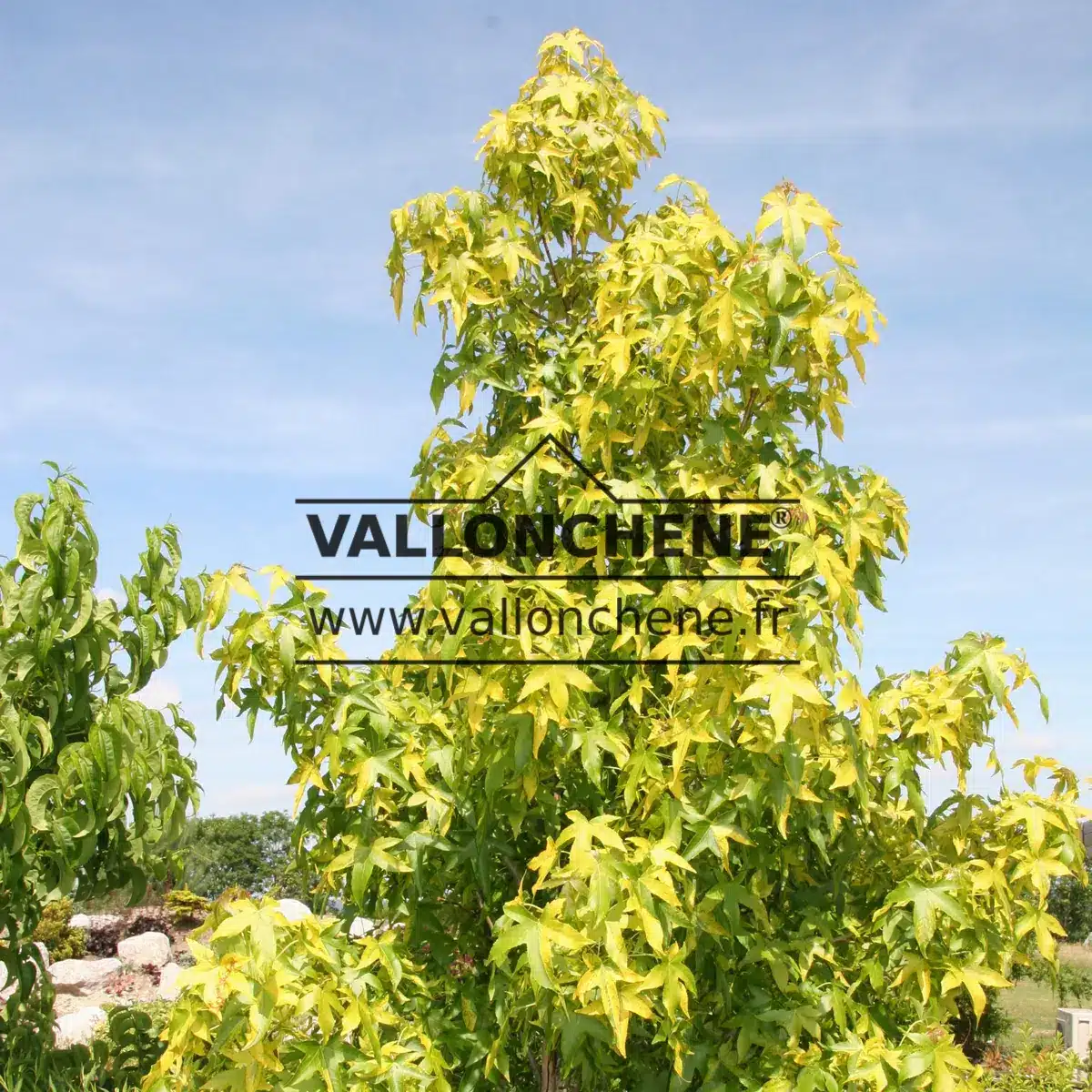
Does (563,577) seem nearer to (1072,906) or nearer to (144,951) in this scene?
(144,951)

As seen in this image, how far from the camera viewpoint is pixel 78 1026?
31.1 ft

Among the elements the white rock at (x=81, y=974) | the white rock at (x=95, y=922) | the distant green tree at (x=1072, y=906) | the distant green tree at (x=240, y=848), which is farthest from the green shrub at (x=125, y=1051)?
the distant green tree at (x=240, y=848)

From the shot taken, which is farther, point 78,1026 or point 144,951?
point 144,951

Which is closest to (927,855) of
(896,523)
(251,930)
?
(896,523)

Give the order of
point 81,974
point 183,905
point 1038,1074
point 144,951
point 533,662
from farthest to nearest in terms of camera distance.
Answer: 1. point 183,905
2. point 144,951
3. point 81,974
4. point 1038,1074
5. point 533,662

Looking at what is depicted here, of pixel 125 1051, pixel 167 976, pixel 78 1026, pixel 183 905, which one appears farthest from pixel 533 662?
pixel 183 905

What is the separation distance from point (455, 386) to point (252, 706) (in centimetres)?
160

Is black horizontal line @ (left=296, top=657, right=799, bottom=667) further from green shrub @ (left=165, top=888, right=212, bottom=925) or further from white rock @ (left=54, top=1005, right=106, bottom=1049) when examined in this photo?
green shrub @ (left=165, top=888, right=212, bottom=925)

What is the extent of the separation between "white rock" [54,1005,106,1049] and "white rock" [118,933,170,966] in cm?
390

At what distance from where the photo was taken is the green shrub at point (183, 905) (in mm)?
15312

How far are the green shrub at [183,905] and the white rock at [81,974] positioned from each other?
5.43 feet

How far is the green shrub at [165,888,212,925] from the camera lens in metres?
15.3

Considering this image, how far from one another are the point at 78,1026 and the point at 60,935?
195 inches

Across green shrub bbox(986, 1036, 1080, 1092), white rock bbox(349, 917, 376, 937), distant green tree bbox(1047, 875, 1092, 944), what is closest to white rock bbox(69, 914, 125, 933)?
white rock bbox(349, 917, 376, 937)
